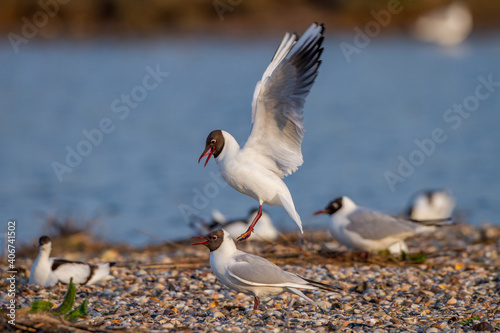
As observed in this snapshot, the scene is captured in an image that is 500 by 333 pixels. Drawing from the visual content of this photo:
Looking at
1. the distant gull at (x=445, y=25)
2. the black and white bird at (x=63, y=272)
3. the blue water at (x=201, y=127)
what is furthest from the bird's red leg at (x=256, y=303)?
the distant gull at (x=445, y=25)

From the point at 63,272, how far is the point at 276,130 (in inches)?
89.5

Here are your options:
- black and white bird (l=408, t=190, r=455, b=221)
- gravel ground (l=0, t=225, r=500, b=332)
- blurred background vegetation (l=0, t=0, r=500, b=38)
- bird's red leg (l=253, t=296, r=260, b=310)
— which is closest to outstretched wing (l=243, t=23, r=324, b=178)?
bird's red leg (l=253, t=296, r=260, b=310)

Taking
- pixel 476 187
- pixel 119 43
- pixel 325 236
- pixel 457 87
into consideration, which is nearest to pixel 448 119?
pixel 457 87

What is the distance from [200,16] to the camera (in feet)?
93.3

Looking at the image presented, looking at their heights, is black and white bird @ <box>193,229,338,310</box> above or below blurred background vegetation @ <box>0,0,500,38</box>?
below

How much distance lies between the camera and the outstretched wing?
18.5 ft

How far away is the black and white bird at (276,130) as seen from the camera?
18.5ft

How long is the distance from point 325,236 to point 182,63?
16966 mm

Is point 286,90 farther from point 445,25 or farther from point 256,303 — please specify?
point 445,25

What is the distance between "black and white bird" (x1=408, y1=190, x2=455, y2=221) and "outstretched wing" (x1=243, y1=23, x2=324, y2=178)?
5.02 m

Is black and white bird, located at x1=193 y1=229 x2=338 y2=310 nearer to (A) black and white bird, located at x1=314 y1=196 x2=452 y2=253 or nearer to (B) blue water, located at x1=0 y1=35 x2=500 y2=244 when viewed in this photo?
(A) black and white bird, located at x1=314 y1=196 x2=452 y2=253

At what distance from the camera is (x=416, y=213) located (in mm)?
10430

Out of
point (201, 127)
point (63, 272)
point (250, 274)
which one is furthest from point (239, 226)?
point (201, 127)

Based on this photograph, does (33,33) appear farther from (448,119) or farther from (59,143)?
(448,119)
